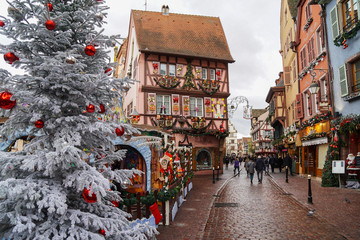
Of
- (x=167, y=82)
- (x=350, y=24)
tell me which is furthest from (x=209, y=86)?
(x=350, y=24)

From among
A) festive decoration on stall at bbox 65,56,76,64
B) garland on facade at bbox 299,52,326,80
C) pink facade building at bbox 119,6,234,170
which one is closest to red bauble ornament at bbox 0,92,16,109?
festive decoration on stall at bbox 65,56,76,64

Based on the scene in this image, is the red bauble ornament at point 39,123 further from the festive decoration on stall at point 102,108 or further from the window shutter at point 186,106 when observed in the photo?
the window shutter at point 186,106

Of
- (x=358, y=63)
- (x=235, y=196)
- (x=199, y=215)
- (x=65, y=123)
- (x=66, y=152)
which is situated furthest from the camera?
(x=358, y=63)

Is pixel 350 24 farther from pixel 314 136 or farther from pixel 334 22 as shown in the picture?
pixel 314 136

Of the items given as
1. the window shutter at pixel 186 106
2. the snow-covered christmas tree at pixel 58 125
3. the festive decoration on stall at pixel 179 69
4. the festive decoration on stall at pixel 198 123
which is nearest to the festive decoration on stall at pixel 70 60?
the snow-covered christmas tree at pixel 58 125

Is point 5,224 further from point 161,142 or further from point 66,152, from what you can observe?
point 161,142

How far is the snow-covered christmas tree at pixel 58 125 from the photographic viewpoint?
11.4ft

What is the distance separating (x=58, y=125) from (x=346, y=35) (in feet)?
44.4

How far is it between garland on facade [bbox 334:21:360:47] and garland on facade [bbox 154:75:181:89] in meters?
12.5

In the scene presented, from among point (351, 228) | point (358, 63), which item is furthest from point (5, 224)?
point (358, 63)

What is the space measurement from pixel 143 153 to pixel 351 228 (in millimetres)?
5980

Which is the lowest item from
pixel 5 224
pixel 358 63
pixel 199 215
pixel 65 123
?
pixel 199 215

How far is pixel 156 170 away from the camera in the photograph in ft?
32.4

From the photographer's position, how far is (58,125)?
4004 millimetres
